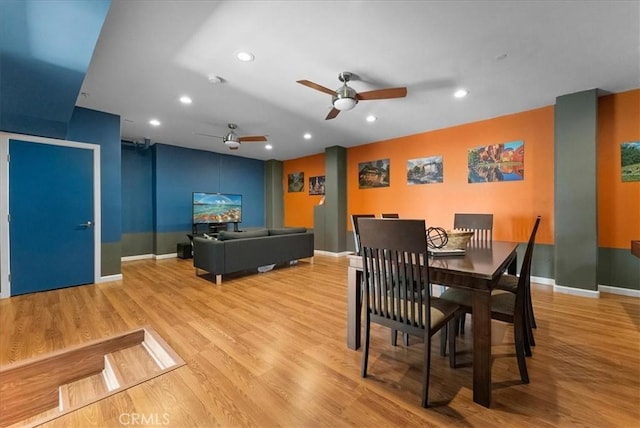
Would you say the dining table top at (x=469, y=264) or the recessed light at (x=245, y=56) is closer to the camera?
the dining table top at (x=469, y=264)

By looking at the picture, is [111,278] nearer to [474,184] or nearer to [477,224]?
[477,224]

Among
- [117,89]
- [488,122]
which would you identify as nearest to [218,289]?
[117,89]

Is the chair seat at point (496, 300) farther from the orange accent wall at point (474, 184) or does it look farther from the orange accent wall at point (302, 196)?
the orange accent wall at point (302, 196)

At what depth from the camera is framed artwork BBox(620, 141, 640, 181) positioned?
3311 millimetres

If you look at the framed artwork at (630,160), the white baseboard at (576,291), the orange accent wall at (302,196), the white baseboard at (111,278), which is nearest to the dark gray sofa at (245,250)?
the white baseboard at (111,278)

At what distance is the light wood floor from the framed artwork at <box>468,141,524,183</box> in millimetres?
1938

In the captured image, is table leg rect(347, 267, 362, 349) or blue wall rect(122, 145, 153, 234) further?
blue wall rect(122, 145, 153, 234)

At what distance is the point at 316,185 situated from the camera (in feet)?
23.7

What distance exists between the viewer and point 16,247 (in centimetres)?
345

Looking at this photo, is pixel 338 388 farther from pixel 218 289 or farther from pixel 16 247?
pixel 16 247

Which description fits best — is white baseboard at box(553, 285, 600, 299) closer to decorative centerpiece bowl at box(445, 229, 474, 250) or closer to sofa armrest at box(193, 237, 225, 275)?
decorative centerpiece bowl at box(445, 229, 474, 250)

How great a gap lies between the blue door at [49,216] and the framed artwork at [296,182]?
4732 millimetres

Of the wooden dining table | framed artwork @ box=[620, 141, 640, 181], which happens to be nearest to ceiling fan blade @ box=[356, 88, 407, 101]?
the wooden dining table

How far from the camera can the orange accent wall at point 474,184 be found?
3.92 metres
